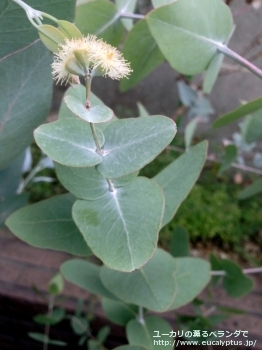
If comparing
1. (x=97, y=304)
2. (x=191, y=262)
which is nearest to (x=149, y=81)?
(x=97, y=304)

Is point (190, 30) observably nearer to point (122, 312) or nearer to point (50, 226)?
point (50, 226)

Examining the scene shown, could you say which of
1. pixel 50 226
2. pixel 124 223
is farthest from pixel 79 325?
pixel 124 223

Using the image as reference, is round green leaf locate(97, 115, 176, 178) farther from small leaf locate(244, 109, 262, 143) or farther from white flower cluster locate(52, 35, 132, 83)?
small leaf locate(244, 109, 262, 143)

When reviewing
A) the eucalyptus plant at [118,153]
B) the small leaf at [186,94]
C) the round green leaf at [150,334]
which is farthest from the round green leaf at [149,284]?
the small leaf at [186,94]

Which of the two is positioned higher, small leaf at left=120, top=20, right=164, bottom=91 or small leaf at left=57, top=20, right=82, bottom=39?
small leaf at left=57, top=20, right=82, bottom=39

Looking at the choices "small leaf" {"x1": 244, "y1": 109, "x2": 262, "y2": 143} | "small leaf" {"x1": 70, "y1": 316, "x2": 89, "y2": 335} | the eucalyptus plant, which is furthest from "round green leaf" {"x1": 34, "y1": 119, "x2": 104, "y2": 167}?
"small leaf" {"x1": 70, "y1": 316, "x2": 89, "y2": 335}

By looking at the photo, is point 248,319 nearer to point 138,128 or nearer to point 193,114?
point 193,114
